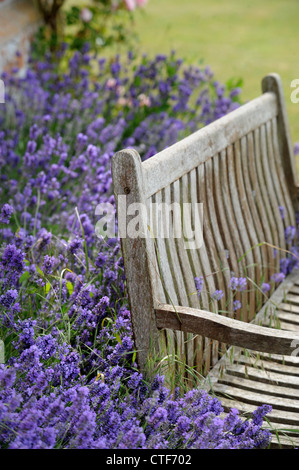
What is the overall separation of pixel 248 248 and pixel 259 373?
60 cm

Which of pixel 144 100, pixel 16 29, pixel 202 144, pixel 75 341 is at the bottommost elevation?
pixel 75 341

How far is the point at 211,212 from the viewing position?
8.41ft

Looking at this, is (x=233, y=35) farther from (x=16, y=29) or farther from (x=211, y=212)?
(x=211, y=212)

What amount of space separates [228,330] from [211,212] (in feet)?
2.51

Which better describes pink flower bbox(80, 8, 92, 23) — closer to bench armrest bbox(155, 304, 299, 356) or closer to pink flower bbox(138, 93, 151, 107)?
pink flower bbox(138, 93, 151, 107)

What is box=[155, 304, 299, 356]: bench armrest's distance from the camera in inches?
72.4

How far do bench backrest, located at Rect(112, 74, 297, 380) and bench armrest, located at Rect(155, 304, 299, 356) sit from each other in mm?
62

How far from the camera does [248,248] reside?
9.23 ft

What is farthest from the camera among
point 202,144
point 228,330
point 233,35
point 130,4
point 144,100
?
point 233,35

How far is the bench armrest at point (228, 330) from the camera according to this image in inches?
72.4

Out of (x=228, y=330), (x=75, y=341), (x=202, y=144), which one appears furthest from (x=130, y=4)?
(x=228, y=330)

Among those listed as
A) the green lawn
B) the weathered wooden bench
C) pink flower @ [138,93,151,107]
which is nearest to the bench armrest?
the weathered wooden bench
